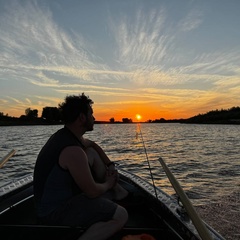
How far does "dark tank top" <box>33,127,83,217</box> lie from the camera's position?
Result: 3053 mm

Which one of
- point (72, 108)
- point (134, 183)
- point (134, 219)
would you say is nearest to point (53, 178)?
point (72, 108)

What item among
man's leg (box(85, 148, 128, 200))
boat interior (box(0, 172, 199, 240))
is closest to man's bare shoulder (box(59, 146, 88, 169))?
man's leg (box(85, 148, 128, 200))

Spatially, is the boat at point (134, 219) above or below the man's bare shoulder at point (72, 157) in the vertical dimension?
below

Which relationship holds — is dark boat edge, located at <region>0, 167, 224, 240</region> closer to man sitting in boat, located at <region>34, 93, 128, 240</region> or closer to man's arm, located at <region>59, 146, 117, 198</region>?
man sitting in boat, located at <region>34, 93, 128, 240</region>

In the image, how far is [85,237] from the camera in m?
3.11

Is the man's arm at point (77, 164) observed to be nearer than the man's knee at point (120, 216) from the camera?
Yes

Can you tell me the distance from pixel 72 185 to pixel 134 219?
6.35ft

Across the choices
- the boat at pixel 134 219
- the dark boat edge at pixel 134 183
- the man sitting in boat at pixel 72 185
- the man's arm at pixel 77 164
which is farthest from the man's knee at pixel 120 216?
the dark boat edge at pixel 134 183

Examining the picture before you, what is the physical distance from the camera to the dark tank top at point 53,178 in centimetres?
305

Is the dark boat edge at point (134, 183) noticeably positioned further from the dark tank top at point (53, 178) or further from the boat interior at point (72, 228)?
the dark tank top at point (53, 178)

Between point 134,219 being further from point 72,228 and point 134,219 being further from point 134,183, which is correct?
point 134,183

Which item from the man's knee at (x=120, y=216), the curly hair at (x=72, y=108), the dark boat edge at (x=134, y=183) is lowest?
the dark boat edge at (x=134, y=183)

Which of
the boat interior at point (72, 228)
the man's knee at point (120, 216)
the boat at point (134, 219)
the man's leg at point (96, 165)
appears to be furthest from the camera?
the man's leg at point (96, 165)

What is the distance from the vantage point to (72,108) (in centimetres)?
329
